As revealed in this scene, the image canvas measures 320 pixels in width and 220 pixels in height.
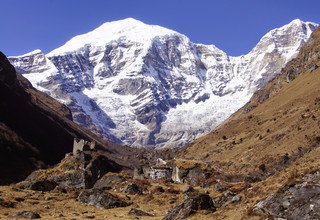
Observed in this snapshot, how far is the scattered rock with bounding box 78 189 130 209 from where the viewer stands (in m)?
46.6

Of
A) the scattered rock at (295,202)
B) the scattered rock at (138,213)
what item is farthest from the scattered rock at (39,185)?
the scattered rock at (295,202)

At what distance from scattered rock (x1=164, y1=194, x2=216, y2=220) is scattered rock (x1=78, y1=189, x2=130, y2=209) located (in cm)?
1142

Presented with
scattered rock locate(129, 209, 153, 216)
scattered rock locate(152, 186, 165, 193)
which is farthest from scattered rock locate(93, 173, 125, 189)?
scattered rock locate(129, 209, 153, 216)

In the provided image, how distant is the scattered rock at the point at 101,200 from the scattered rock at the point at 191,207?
1142 centimetres

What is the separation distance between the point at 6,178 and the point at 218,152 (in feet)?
200

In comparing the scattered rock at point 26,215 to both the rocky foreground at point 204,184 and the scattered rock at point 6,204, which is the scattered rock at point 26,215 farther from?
the scattered rock at point 6,204

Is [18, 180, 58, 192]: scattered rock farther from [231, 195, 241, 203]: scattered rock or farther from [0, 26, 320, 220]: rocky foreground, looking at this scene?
[231, 195, 241, 203]: scattered rock

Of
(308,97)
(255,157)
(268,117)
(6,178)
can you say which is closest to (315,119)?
(255,157)

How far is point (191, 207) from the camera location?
35.5 metres

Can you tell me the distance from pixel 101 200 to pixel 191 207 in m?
13.7

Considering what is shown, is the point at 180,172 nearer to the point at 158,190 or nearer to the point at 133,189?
the point at 133,189

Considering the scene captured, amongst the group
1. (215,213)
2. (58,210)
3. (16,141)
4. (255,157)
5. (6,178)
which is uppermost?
(16,141)

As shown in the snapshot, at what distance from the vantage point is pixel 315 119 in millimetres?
120125

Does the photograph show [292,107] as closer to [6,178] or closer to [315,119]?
[315,119]
